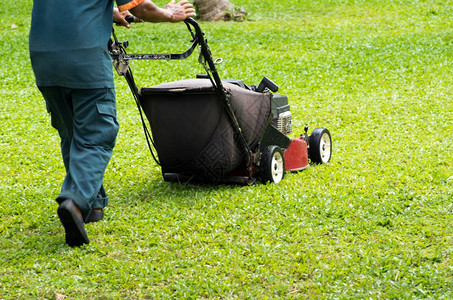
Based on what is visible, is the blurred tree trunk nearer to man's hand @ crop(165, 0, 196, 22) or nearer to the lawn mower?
the lawn mower

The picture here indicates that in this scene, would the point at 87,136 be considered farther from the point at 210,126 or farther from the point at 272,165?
the point at 272,165

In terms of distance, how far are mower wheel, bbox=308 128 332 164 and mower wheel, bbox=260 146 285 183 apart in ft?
1.92

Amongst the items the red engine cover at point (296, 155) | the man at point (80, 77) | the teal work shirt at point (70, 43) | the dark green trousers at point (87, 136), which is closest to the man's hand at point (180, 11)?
the man at point (80, 77)

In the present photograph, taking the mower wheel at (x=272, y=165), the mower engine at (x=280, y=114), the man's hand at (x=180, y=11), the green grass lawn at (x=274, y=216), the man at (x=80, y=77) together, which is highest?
the man's hand at (x=180, y=11)

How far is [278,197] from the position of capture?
5.20m

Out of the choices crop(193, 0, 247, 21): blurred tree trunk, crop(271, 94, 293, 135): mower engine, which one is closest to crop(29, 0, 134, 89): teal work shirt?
crop(271, 94, 293, 135): mower engine

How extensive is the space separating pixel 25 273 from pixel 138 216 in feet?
3.70

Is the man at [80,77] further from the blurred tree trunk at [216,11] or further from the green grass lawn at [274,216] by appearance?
the blurred tree trunk at [216,11]

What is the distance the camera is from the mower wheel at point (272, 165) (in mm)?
5492

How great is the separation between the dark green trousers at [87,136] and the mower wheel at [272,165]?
1516 millimetres

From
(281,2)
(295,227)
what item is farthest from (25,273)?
(281,2)

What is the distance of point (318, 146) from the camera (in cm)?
621

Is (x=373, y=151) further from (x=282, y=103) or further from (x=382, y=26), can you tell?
(x=382, y=26)

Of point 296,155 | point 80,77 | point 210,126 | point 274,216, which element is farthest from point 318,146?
point 80,77
